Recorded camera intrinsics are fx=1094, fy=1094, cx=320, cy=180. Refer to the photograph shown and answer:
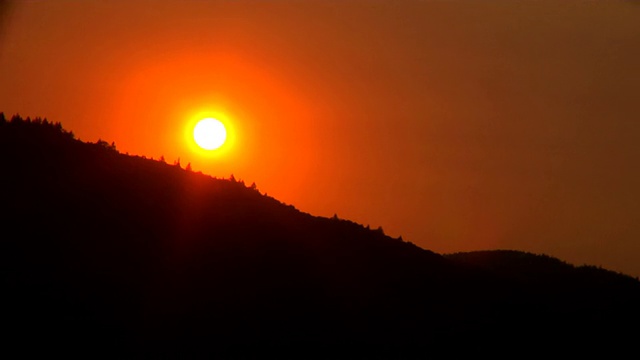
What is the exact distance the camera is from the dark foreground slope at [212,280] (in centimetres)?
3219

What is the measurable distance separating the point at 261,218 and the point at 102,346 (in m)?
14.9

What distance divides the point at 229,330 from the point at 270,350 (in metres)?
1.46

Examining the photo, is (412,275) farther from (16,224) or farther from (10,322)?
(10,322)

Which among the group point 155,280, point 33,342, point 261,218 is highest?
point 261,218

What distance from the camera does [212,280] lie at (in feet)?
121

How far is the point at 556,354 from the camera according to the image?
3928 cm

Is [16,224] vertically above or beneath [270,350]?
above

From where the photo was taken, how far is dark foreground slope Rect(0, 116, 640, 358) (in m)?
32.2

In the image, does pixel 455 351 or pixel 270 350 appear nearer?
pixel 270 350

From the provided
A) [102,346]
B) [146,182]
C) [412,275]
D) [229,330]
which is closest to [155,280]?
[229,330]

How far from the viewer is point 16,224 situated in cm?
3603

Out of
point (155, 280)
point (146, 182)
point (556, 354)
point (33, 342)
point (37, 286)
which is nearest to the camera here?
point (33, 342)

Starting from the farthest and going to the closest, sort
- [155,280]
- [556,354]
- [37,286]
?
[556,354], [155,280], [37,286]

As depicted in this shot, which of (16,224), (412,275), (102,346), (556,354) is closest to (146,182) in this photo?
(16,224)
